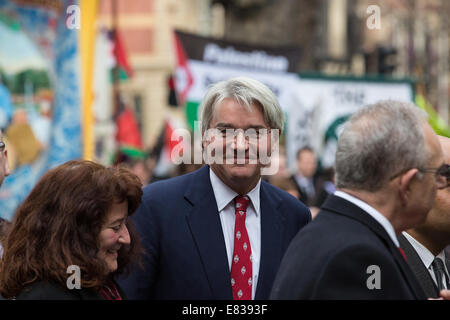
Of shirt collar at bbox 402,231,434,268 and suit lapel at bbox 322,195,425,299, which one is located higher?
suit lapel at bbox 322,195,425,299

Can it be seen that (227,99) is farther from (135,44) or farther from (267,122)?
(135,44)

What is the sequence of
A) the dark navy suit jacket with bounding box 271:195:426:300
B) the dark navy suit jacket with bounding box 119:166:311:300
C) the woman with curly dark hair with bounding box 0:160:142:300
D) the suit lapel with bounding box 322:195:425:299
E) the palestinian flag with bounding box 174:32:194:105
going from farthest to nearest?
1. the palestinian flag with bounding box 174:32:194:105
2. the dark navy suit jacket with bounding box 119:166:311:300
3. the woman with curly dark hair with bounding box 0:160:142:300
4. the suit lapel with bounding box 322:195:425:299
5. the dark navy suit jacket with bounding box 271:195:426:300

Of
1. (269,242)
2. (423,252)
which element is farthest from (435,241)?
(269,242)

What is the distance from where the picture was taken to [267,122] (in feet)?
10.8

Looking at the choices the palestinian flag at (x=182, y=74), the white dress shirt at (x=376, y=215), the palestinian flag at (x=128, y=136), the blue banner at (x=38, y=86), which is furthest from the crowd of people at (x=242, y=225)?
the palestinian flag at (x=128, y=136)

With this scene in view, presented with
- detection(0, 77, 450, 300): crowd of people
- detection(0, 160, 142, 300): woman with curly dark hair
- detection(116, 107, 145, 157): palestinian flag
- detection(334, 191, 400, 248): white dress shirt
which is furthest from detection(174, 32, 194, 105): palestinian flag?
detection(334, 191, 400, 248): white dress shirt

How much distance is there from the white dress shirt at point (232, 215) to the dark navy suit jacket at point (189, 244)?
0.08ft

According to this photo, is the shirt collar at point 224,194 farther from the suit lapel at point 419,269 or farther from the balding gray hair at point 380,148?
the balding gray hair at point 380,148

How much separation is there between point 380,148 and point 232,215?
1.05 metres

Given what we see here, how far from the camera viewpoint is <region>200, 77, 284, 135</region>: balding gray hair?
323 centimetres

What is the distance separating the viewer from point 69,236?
9.07 ft

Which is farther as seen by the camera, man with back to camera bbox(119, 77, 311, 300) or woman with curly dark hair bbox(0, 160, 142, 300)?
man with back to camera bbox(119, 77, 311, 300)

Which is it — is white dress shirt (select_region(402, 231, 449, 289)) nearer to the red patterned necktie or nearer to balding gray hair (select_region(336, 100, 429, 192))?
the red patterned necktie
